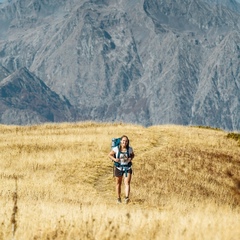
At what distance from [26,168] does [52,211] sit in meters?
17.2

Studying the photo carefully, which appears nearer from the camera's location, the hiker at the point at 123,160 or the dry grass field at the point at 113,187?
the dry grass field at the point at 113,187

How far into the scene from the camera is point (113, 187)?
92.2ft

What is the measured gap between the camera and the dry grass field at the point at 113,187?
12391mm

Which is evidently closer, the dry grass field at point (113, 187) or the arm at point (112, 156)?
the dry grass field at point (113, 187)

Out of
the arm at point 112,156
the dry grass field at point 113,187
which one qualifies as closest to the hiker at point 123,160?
the arm at point 112,156

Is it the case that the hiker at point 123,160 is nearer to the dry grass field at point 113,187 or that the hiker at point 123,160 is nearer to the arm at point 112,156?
the arm at point 112,156

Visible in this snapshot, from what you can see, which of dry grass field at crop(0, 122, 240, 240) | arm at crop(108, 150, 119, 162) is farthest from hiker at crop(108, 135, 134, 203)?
dry grass field at crop(0, 122, 240, 240)

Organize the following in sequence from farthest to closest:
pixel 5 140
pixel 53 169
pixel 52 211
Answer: pixel 5 140
pixel 53 169
pixel 52 211

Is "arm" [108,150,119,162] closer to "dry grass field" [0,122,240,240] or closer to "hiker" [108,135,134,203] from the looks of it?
"hiker" [108,135,134,203]

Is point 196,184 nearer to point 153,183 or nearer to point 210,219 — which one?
point 153,183

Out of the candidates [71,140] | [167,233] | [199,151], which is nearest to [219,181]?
[199,151]

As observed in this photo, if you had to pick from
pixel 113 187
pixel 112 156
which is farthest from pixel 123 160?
pixel 113 187

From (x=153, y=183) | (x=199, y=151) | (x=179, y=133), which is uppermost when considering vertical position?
(x=179, y=133)

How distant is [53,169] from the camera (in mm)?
32469
